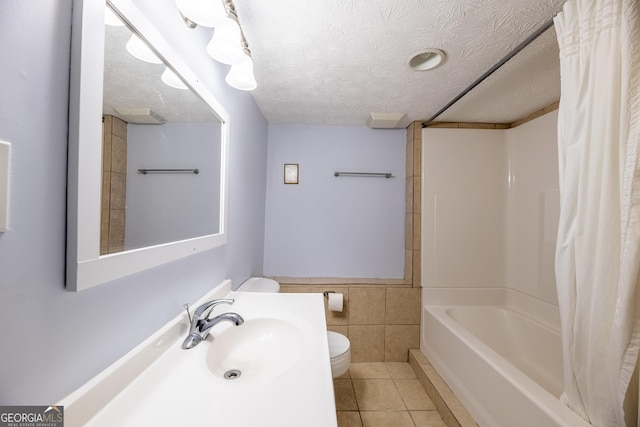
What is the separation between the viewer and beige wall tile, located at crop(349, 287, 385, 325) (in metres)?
2.06

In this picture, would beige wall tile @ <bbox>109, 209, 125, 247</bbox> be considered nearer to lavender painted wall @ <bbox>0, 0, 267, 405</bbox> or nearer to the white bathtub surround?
lavender painted wall @ <bbox>0, 0, 267, 405</bbox>

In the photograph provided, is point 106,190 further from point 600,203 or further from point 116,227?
point 600,203

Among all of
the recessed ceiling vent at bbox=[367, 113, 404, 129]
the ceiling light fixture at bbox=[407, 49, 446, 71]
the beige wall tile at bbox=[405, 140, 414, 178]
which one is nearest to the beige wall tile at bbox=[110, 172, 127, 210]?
the ceiling light fixture at bbox=[407, 49, 446, 71]

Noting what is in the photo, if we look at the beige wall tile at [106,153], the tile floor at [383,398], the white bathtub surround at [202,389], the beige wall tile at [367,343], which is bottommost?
the tile floor at [383,398]

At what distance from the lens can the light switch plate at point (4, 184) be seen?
1.22 ft

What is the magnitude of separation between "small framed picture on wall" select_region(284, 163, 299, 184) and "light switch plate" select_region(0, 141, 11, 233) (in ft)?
6.23

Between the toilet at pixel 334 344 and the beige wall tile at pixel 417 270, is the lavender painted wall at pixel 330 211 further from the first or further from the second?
the toilet at pixel 334 344

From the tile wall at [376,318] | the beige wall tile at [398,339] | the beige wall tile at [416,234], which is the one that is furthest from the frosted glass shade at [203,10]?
the beige wall tile at [398,339]

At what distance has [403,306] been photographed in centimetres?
208

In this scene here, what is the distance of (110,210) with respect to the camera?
1.97 ft

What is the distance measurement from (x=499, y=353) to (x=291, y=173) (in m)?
2.27

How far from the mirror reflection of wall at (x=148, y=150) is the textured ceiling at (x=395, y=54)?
0.52 meters

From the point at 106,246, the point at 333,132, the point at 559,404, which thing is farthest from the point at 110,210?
the point at 333,132

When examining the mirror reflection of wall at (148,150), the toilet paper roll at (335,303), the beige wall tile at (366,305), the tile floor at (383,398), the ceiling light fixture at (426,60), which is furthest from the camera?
the beige wall tile at (366,305)
